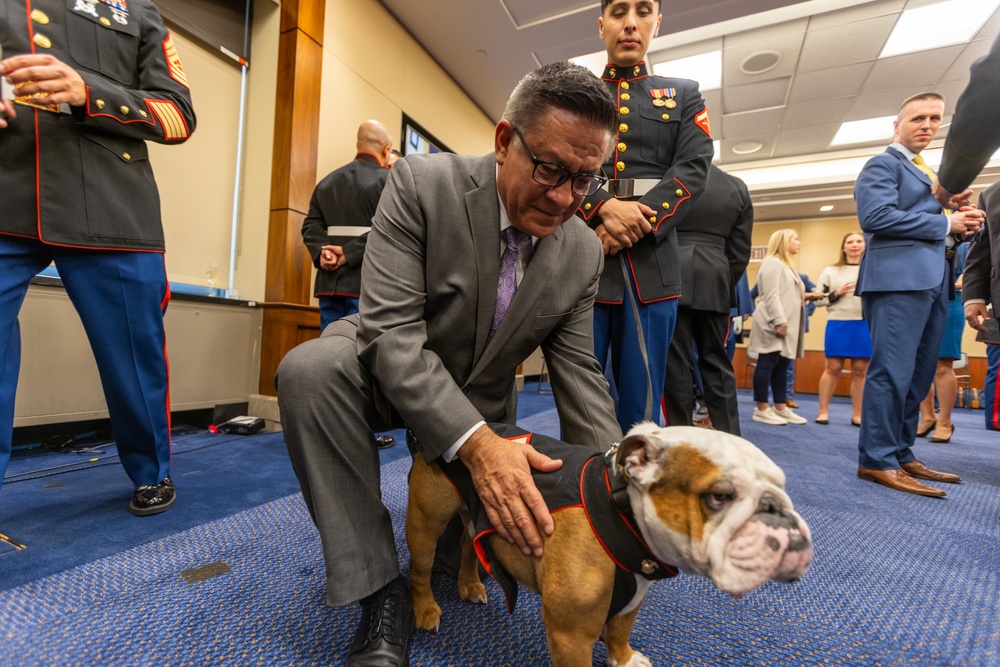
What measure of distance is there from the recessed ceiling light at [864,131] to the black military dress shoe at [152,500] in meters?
8.09

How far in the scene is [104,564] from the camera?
1.18m

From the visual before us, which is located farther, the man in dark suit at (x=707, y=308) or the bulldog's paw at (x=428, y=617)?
the man in dark suit at (x=707, y=308)

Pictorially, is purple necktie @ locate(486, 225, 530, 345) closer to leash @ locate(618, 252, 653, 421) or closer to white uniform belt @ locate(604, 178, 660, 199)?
leash @ locate(618, 252, 653, 421)

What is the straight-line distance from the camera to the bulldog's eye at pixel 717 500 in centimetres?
69

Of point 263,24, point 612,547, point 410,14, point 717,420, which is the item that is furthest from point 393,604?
point 410,14

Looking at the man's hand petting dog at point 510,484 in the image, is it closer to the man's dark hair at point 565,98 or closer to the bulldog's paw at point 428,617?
the bulldog's paw at point 428,617

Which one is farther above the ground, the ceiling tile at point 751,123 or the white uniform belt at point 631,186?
the ceiling tile at point 751,123

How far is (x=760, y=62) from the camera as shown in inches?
190

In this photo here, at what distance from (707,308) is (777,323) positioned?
96.7 inches

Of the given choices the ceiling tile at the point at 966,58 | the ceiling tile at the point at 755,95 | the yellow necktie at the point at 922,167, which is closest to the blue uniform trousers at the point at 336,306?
the yellow necktie at the point at 922,167

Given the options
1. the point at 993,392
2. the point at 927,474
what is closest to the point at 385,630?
the point at 927,474

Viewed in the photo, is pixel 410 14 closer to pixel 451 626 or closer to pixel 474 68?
pixel 474 68

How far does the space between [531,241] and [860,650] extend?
113 centimetres

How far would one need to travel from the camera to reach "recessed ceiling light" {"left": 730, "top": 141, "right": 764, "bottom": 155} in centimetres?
695
